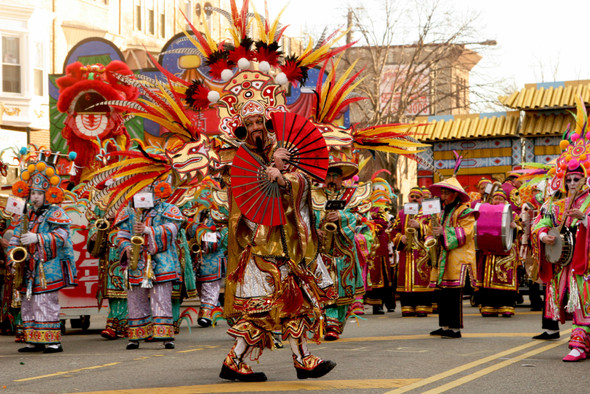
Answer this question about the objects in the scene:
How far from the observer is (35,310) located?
1098cm

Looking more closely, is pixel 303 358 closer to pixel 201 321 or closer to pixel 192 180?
pixel 192 180

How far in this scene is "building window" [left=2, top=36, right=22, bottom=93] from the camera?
28.9 m

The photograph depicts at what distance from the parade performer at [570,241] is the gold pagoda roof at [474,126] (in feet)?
53.4

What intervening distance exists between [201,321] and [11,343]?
311cm

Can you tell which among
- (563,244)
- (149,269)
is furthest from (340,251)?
(563,244)

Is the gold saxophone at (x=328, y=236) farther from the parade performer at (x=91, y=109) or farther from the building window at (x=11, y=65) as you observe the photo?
the building window at (x=11, y=65)

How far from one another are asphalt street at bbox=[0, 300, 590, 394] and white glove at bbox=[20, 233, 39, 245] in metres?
1.21

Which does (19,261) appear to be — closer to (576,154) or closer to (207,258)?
(207,258)

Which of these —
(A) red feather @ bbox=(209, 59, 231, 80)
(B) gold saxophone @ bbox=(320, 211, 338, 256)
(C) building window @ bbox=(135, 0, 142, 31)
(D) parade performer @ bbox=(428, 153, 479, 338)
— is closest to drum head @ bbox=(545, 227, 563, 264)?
(D) parade performer @ bbox=(428, 153, 479, 338)

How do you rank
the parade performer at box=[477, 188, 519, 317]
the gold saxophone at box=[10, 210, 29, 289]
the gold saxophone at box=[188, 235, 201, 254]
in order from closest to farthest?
the gold saxophone at box=[10, 210, 29, 289]
the gold saxophone at box=[188, 235, 201, 254]
the parade performer at box=[477, 188, 519, 317]

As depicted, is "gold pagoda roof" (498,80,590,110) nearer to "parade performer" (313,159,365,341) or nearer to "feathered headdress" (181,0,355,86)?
"parade performer" (313,159,365,341)

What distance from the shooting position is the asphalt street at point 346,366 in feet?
25.8

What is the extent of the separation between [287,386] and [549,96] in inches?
757

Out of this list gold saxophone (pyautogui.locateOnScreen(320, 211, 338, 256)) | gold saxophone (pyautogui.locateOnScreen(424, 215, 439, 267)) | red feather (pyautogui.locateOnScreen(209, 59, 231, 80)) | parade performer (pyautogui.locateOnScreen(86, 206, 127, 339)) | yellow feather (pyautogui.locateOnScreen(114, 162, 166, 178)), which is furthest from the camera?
parade performer (pyautogui.locateOnScreen(86, 206, 127, 339))
